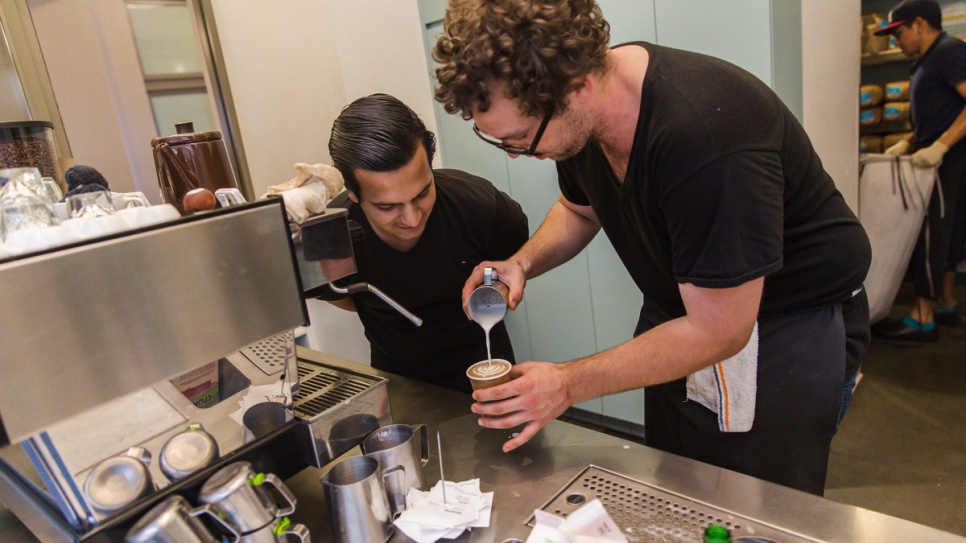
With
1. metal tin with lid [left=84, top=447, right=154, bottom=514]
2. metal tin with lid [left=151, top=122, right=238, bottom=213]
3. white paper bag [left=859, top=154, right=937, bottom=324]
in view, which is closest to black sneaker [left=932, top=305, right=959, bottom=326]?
white paper bag [left=859, top=154, right=937, bottom=324]

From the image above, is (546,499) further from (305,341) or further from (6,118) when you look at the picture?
(6,118)

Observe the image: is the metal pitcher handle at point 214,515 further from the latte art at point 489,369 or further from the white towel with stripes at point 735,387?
the white towel with stripes at point 735,387

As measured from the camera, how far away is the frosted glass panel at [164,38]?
2.31 m

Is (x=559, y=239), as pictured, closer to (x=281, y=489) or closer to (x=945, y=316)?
(x=281, y=489)

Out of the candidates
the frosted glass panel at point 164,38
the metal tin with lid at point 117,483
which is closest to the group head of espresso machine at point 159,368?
the metal tin with lid at point 117,483

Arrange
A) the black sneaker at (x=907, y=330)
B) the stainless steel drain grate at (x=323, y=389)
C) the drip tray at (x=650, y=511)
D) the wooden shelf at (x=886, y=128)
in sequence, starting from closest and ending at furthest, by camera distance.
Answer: the drip tray at (x=650, y=511)
the stainless steel drain grate at (x=323, y=389)
the black sneaker at (x=907, y=330)
the wooden shelf at (x=886, y=128)

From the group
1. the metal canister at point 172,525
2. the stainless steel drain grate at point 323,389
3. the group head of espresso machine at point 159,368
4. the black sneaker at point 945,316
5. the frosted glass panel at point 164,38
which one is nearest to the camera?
the group head of espresso machine at point 159,368

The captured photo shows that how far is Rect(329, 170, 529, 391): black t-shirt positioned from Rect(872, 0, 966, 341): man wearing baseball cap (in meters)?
2.66

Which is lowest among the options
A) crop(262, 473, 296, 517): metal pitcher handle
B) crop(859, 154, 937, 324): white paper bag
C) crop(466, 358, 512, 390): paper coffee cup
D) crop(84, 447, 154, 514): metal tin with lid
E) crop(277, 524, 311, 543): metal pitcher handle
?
crop(859, 154, 937, 324): white paper bag

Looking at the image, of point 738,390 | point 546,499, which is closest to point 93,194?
point 546,499

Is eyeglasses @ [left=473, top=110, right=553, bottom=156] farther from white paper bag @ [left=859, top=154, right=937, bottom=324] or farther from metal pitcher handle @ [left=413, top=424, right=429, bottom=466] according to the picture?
white paper bag @ [left=859, top=154, right=937, bottom=324]

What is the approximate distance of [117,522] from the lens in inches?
30.8

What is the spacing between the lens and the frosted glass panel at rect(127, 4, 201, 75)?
7.57 ft

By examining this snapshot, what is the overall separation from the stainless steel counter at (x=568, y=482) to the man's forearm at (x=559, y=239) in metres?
0.45
